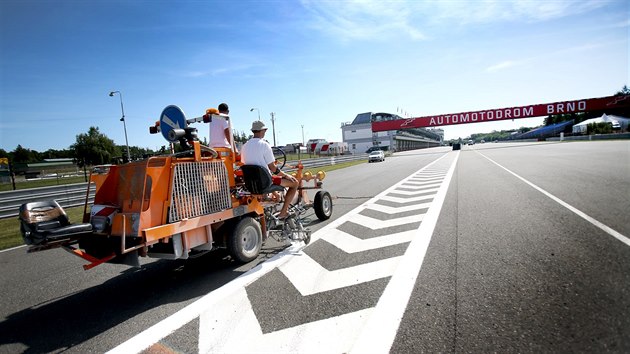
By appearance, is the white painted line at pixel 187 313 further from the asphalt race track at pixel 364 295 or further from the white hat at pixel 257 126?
the white hat at pixel 257 126

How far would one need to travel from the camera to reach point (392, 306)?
294 centimetres

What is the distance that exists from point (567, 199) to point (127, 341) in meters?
8.80

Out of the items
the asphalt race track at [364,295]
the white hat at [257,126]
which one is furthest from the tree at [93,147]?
the white hat at [257,126]

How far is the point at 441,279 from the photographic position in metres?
3.48

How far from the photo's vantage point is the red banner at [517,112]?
47906mm

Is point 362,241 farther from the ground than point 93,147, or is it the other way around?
point 93,147

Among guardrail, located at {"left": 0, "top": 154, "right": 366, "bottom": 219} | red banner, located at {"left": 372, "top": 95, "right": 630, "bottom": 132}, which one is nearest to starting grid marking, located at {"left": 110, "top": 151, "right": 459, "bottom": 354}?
guardrail, located at {"left": 0, "top": 154, "right": 366, "bottom": 219}

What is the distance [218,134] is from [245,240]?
1.81 m

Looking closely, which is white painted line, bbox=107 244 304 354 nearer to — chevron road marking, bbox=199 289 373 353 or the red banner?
chevron road marking, bbox=199 289 373 353

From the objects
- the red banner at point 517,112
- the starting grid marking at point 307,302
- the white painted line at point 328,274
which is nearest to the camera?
the starting grid marking at point 307,302

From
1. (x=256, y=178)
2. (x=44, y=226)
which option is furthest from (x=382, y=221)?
(x=44, y=226)

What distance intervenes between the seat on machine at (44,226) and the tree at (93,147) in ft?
182

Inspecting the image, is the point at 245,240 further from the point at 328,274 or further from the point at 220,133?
the point at 220,133

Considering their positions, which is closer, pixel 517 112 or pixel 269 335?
pixel 269 335
